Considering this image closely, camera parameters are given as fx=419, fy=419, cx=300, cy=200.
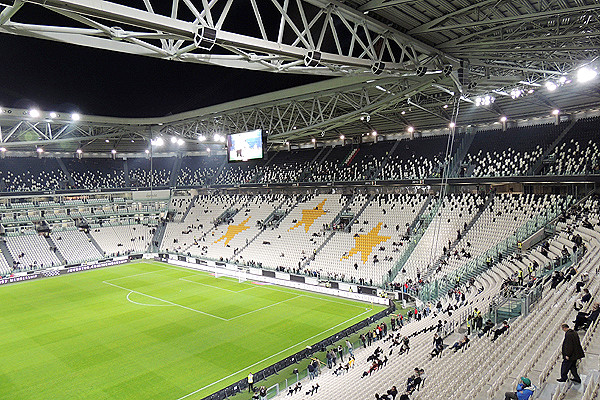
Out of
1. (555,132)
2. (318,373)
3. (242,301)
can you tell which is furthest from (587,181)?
(242,301)

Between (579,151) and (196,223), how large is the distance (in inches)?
1731

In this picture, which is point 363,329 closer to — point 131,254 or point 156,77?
point 156,77

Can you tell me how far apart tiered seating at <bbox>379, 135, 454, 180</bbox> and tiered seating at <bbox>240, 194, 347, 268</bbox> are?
6544mm

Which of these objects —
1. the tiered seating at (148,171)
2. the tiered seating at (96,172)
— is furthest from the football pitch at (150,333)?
the tiered seating at (148,171)

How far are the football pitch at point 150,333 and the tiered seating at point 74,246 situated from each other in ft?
26.8

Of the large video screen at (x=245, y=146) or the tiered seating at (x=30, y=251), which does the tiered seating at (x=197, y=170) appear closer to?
the tiered seating at (x=30, y=251)

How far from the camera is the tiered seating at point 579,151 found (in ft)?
99.0

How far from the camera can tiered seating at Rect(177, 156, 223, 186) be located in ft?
208

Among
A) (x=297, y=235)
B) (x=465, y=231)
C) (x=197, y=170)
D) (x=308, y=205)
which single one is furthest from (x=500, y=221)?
(x=197, y=170)

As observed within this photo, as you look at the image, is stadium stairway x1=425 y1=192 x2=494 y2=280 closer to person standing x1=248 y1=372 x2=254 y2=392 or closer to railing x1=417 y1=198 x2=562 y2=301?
railing x1=417 y1=198 x2=562 y2=301

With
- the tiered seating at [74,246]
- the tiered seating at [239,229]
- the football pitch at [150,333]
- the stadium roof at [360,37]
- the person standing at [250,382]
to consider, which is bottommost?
the football pitch at [150,333]

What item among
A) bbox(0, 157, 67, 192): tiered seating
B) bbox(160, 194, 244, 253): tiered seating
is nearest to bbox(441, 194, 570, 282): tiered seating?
bbox(160, 194, 244, 253): tiered seating

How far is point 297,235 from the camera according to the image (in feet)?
145

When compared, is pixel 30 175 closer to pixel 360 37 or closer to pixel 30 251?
pixel 30 251
